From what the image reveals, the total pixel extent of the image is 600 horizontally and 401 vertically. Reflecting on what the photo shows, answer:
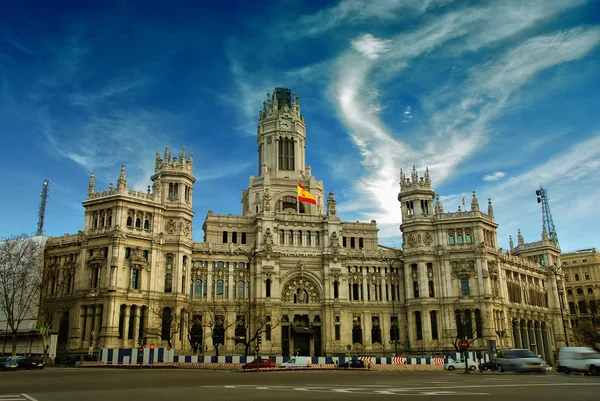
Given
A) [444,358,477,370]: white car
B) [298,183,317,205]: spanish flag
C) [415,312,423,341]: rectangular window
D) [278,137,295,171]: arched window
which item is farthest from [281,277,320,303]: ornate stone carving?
[444,358,477,370]: white car

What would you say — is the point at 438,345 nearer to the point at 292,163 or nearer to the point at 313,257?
the point at 313,257

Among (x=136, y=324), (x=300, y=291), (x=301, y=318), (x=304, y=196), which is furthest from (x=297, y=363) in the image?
(x=304, y=196)

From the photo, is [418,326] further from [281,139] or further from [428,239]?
[281,139]

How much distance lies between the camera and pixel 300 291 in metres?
95.5

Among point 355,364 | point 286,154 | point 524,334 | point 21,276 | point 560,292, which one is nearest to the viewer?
point 355,364

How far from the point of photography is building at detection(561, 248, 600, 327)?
5399 inches

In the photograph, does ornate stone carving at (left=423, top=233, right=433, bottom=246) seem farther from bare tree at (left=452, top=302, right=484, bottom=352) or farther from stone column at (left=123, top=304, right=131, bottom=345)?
stone column at (left=123, top=304, right=131, bottom=345)

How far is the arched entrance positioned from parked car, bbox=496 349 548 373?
46.1 m

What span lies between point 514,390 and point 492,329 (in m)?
74.0

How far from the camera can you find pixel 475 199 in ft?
328

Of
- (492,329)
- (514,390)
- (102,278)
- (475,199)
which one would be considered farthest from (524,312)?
(514,390)

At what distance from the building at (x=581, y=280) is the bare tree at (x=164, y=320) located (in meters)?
99.4

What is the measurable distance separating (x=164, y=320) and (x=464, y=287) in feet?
165

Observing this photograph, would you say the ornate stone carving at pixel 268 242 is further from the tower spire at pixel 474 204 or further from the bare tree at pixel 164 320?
the tower spire at pixel 474 204
